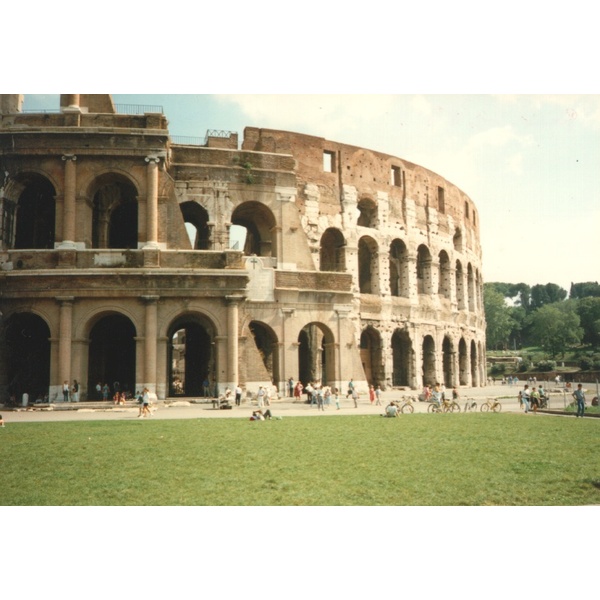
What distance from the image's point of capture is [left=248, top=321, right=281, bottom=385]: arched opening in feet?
65.8

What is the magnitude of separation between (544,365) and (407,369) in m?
9.07

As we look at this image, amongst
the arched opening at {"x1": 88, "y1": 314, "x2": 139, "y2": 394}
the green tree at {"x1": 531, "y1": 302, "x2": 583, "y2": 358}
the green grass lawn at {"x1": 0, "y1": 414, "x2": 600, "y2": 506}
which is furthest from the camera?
the arched opening at {"x1": 88, "y1": 314, "x2": 139, "y2": 394}

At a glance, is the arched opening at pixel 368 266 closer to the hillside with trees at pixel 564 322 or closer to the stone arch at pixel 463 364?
the stone arch at pixel 463 364

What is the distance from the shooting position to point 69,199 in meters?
19.2

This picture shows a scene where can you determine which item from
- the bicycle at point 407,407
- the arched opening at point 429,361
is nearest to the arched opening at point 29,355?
the bicycle at point 407,407

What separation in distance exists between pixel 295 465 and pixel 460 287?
27.6 metres

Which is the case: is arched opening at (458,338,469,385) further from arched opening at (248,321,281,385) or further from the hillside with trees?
Answer: arched opening at (248,321,281,385)

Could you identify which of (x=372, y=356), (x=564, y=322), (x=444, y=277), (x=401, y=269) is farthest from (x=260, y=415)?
(x=444, y=277)

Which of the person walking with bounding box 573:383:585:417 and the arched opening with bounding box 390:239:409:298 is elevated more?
the arched opening with bounding box 390:239:409:298

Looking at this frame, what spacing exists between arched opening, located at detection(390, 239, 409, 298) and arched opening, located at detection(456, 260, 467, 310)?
520 cm

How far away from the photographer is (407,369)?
1187 inches

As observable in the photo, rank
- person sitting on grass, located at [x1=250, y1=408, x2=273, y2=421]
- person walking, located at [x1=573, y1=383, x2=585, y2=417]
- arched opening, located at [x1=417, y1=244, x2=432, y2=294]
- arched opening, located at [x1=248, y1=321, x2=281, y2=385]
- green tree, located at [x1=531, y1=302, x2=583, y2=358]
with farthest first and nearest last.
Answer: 1. arched opening, located at [x1=417, y1=244, x2=432, y2=294]
2. arched opening, located at [x1=248, y1=321, x2=281, y2=385]
3. person walking, located at [x1=573, y1=383, x2=585, y2=417]
4. person sitting on grass, located at [x1=250, y1=408, x2=273, y2=421]
5. green tree, located at [x1=531, y1=302, x2=583, y2=358]

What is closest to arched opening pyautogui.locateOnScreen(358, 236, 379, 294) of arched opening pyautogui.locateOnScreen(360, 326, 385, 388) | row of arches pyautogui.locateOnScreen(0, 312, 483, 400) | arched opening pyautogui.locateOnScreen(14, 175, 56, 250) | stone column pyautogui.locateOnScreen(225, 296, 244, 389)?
arched opening pyautogui.locateOnScreen(360, 326, 385, 388)

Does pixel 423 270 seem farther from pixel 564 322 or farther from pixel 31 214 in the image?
pixel 31 214
